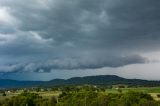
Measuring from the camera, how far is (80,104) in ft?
427

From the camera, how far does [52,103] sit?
13762 centimetres

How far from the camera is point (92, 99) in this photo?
133500 millimetres

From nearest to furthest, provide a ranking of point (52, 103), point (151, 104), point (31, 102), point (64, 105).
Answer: point (151, 104) < point (64, 105) < point (52, 103) < point (31, 102)

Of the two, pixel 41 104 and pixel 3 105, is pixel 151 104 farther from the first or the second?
pixel 3 105

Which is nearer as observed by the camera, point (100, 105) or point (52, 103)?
point (100, 105)

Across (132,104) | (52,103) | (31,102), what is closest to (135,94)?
(132,104)

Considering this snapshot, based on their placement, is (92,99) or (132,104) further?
(92,99)

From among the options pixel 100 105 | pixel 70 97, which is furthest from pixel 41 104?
pixel 100 105

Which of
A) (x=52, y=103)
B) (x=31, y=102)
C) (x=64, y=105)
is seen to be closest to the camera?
(x=64, y=105)

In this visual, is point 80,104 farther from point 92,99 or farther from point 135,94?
point 135,94

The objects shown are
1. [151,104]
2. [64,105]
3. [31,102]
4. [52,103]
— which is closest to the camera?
[151,104]

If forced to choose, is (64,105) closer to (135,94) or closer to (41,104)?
(41,104)

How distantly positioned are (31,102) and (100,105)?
35.8m

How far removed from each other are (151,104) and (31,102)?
53.3m
